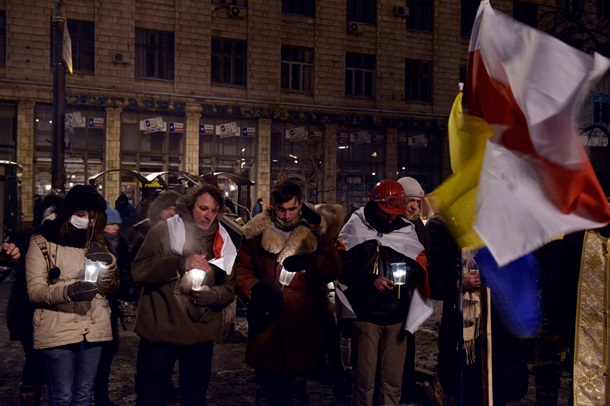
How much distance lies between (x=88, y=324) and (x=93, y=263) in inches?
17.3

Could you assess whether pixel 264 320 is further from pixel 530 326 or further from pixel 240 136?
pixel 240 136

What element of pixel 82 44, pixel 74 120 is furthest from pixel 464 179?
Answer: pixel 82 44

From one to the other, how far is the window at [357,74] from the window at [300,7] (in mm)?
2604

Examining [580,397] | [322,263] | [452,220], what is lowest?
[580,397]

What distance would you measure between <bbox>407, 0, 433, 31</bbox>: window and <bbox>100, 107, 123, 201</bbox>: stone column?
1446 cm

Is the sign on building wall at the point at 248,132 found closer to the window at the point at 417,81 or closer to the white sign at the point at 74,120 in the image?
the white sign at the point at 74,120

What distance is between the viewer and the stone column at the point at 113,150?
2597 centimetres

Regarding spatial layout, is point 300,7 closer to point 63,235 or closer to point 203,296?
point 63,235

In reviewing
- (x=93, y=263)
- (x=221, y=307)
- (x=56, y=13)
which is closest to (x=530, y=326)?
(x=221, y=307)

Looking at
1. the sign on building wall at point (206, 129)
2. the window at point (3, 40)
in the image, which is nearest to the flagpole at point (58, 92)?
the window at point (3, 40)

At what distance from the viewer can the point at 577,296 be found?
15.0 feet

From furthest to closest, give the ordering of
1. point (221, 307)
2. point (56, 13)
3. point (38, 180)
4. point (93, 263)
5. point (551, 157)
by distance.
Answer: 1. point (38, 180)
2. point (56, 13)
3. point (221, 307)
4. point (93, 263)
5. point (551, 157)

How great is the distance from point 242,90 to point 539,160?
86.1ft

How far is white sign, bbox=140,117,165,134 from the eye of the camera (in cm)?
2711
